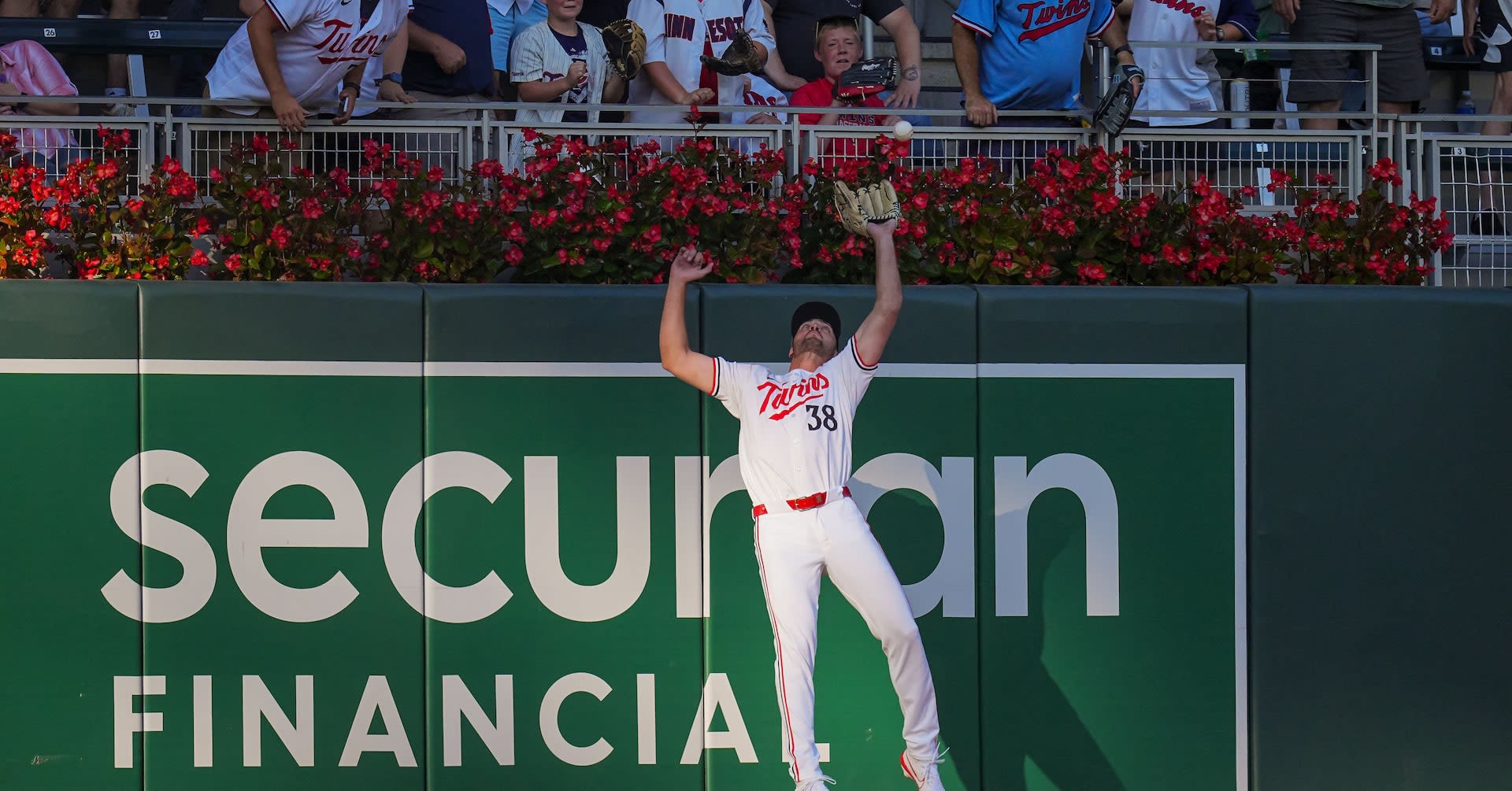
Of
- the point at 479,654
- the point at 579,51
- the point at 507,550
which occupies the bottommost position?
the point at 479,654

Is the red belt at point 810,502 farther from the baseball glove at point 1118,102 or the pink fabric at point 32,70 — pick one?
the pink fabric at point 32,70

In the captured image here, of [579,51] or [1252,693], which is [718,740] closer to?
[1252,693]

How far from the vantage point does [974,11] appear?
7.64 meters

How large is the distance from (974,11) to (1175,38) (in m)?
1.61

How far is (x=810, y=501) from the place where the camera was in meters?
5.75

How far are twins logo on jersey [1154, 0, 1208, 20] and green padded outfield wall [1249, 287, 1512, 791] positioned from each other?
2.62 m

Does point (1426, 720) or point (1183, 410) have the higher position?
point (1183, 410)

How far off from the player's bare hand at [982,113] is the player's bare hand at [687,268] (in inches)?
87.1

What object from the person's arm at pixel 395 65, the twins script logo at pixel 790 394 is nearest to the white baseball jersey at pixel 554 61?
the person's arm at pixel 395 65

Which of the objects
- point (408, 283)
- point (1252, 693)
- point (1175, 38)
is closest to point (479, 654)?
point (408, 283)

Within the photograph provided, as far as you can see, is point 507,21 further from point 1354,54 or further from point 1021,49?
point 1354,54

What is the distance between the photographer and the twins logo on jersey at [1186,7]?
8.49 meters

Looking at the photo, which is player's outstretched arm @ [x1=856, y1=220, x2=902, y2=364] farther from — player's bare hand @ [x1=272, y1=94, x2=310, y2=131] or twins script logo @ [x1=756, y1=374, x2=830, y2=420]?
player's bare hand @ [x1=272, y1=94, x2=310, y2=131]

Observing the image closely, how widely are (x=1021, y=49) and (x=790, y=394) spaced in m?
2.85
